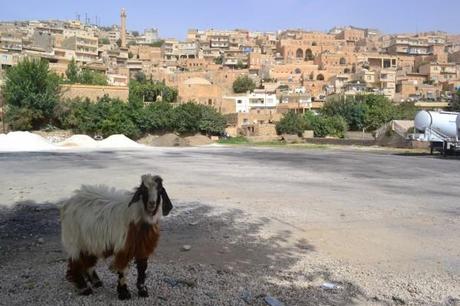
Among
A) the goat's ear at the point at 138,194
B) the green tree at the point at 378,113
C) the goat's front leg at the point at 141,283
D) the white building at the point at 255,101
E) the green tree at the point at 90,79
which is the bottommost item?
the goat's front leg at the point at 141,283

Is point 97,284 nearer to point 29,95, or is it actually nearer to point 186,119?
point 186,119

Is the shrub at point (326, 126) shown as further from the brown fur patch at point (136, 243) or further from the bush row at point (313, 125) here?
the brown fur patch at point (136, 243)

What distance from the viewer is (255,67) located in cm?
13338

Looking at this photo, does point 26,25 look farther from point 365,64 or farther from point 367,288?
point 367,288

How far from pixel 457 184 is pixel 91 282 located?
1433cm

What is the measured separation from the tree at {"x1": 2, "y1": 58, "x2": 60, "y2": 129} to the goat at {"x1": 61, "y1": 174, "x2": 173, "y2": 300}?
189 ft

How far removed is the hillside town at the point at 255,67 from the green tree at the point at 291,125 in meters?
1.64

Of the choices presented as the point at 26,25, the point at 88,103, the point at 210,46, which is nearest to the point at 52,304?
the point at 88,103

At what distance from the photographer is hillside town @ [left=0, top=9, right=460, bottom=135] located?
3465 inches

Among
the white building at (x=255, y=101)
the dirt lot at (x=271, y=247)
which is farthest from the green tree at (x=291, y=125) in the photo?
the dirt lot at (x=271, y=247)

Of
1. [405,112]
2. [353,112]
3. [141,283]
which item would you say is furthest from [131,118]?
[141,283]

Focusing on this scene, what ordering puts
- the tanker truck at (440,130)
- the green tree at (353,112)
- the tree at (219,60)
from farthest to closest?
the tree at (219,60), the green tree at (353,112), the tanker truck at (440,130)

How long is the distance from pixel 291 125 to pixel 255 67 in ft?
227

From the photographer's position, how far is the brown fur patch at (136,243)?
4555 millimetres
